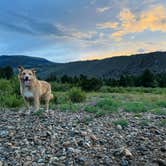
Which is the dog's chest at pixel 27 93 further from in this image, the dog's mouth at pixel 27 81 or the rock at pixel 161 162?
the rock at pixel 161 162

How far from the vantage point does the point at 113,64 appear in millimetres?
108500

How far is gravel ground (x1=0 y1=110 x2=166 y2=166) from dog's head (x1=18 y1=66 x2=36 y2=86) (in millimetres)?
828

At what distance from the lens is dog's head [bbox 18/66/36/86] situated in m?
9.52

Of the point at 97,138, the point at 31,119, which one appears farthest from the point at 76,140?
the point at 31,119

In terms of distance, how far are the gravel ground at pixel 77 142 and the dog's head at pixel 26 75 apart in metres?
0.83

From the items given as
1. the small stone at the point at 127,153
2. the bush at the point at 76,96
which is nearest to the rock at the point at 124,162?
the small stone at the point at 127,153

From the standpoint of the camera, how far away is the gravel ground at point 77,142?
22.9 feet

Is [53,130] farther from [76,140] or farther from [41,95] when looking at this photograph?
[41,95]

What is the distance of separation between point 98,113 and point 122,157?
11.4ft

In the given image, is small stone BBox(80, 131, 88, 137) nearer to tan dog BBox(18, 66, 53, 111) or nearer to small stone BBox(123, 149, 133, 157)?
small stone BBox(123, 149, 133, 157)

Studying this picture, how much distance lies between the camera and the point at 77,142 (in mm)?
7633

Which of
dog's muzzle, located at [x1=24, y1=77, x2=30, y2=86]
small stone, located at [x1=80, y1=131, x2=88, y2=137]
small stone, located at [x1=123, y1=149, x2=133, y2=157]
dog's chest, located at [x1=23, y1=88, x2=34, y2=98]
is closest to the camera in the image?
small stone, located at [x1=123, y1=149, x2=133, y2=157]

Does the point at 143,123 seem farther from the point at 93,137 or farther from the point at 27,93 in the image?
the point at 27,93

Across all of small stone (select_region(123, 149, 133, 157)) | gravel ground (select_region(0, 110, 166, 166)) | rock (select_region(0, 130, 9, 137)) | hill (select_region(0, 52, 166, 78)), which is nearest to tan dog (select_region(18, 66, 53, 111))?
gravel ground (select_region(0, 110, 166, 166))
